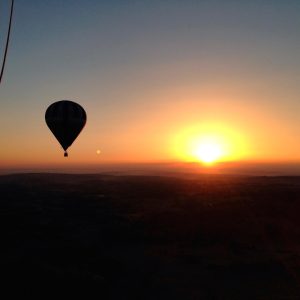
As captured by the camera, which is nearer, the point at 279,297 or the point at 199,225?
the point at 279,297

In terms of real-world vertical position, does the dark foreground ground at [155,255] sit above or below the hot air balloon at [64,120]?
below

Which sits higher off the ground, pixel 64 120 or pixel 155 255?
pixel 64 120

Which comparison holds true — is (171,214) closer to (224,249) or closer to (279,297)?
(224,249)

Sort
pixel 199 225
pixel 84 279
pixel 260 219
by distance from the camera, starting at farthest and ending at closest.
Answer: pixel 260 219
pixel 199 225
pixel 84 279

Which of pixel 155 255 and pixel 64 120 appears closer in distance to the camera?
pixel 64 120

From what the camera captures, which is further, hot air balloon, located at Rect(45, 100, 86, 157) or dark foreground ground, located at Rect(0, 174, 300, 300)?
hot air balloon, located at Rect(45, 100, 86, 157)

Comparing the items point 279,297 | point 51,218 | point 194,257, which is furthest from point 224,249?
point 51,218

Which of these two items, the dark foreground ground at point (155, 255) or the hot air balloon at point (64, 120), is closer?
the dark foreground ground at point (155, 255)

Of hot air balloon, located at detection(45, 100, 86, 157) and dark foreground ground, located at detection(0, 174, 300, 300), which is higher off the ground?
hot air balloon, located at detection(45, 100, 86, 157)
